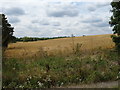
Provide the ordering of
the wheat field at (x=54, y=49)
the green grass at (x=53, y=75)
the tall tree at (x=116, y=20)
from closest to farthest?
the green grass at (x=53, y=75) → the wheat field at (x=54, y=49) → the tall tree at (x=116, y=20)

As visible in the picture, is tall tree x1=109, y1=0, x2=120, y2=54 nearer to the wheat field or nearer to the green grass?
the wheat field

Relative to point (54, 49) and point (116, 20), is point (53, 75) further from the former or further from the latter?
point (54, 49)

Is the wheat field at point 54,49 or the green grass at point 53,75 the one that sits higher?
the wheat field at point 54,49

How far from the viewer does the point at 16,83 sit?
6977 mm

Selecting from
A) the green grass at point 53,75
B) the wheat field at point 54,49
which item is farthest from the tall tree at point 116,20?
the green grass at point 53,75

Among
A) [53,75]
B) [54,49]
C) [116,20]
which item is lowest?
[53,75]

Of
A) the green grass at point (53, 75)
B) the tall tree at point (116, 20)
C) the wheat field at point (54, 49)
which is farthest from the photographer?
the tall tree at point (116, 20)

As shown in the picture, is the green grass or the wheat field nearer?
the green grass

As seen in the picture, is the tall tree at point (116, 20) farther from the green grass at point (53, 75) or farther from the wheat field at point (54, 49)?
the green grass at point (53, 75)

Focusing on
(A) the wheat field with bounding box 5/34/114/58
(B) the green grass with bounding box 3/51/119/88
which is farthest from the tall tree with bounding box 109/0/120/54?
(B) the green grass with bounding box 3/51/119/88

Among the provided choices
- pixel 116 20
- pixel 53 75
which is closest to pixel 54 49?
pixel 116 20

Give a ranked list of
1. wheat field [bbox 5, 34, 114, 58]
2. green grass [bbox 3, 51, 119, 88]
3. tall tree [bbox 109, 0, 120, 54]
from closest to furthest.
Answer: green grass [bbox 3, 51, 119, 88] → wheat field [bbox 5, 34, 114, 58] → tall tree [bbox 109, 0, 120, 54]

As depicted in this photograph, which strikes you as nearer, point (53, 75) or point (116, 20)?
point (53, 75)

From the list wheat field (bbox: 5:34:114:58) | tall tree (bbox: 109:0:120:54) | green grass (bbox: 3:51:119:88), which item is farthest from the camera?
tall tree (bbox: 109:0:120:54)
